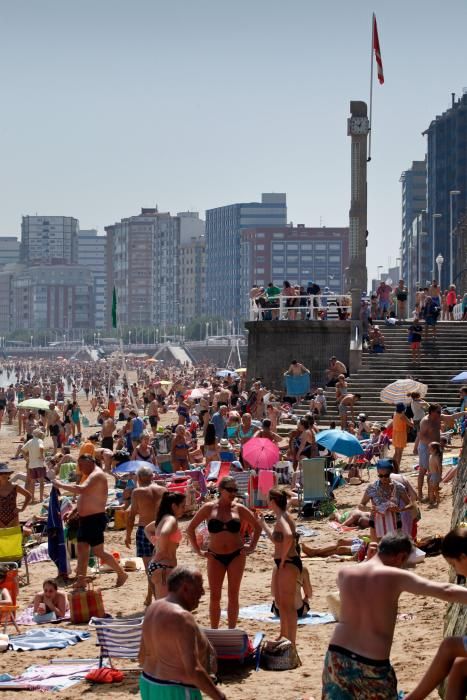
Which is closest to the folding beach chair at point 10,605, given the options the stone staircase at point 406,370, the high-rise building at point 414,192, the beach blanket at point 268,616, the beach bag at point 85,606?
the beach bag at point 85,606

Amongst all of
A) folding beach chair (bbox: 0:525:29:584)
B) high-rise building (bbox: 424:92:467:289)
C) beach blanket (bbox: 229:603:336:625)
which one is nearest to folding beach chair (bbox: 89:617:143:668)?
beach blanket (bbox: 229:603:336:625)

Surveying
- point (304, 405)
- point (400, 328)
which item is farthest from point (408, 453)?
point (400, 328)

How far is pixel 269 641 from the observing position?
28.0 ft

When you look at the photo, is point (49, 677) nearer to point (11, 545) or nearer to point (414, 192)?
point (11, 545)

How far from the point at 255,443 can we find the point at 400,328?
1294 cm

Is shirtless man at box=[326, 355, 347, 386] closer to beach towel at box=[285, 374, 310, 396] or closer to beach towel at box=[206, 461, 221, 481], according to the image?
beach towel at box=[285, 374, 310, 396]

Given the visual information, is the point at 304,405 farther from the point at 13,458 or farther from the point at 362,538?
the point at 362,538

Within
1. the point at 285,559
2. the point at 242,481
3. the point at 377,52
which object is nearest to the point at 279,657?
the point at 285,559

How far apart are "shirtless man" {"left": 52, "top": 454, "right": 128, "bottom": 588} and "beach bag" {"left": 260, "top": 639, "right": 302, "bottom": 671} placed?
3.18m

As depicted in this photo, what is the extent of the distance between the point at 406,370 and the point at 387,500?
14.8m

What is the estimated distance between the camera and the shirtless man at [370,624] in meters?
5.74

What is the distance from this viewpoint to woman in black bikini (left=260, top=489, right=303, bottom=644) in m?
8.69

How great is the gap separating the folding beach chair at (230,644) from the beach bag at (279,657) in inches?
2.4

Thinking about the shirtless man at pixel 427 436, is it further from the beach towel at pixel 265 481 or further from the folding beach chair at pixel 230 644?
the folding beach chair at pixel 230 644
